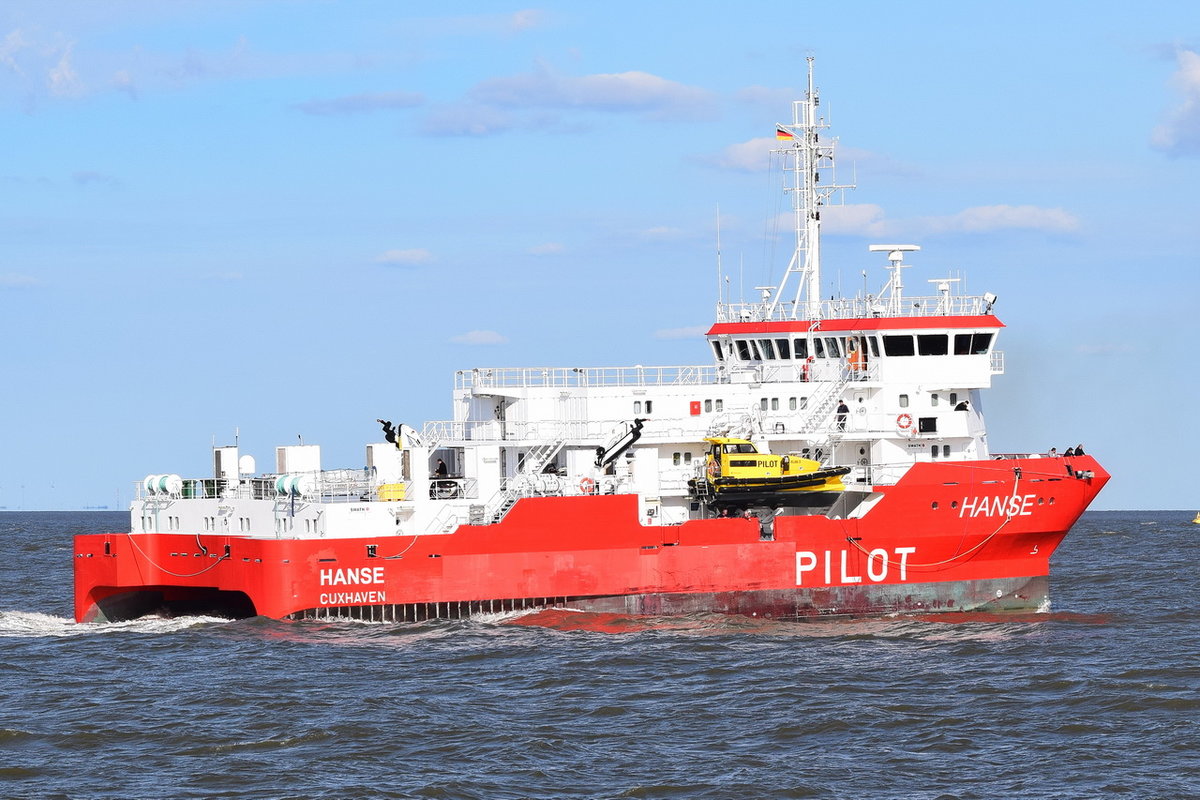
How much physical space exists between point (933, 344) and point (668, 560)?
7.26 meters

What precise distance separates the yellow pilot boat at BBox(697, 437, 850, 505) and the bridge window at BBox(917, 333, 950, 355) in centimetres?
363

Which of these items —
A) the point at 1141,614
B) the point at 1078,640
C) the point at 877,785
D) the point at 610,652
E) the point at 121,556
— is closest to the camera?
the point at 877,785

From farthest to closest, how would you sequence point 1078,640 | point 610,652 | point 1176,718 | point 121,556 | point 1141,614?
point 1141,614
point 121,556
point 1078,640
point 610,652
point 1176,718

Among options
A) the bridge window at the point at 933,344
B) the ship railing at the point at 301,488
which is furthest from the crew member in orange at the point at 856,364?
the ship railing at the point at 301,488

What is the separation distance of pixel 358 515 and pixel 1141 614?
1628 cm

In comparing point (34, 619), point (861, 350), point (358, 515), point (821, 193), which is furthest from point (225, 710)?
point (821, 193)

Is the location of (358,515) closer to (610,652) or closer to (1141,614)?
(610,652)

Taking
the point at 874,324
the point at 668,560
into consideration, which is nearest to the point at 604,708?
the point at 668,560

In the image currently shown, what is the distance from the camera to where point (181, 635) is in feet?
96.5

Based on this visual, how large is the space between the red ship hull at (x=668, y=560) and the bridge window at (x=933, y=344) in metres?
2.83

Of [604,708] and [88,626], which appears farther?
[88,626]

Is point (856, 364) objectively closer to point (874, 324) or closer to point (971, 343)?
point (874, 324)

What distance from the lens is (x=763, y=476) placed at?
1145 inches

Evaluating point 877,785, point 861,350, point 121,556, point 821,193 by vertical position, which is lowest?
point 877,785
